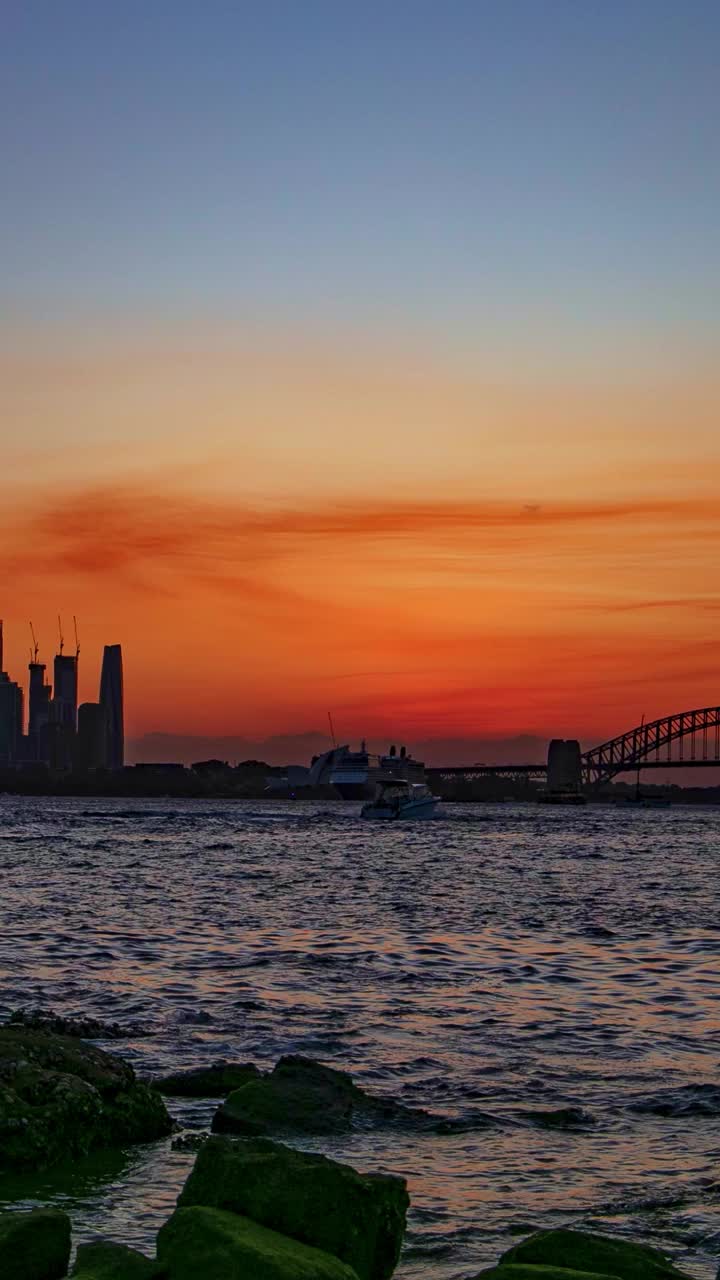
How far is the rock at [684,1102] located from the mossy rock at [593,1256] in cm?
648

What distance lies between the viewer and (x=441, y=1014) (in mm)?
22109

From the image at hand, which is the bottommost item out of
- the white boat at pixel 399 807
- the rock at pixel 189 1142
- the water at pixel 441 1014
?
the white boat at pixel 399 807

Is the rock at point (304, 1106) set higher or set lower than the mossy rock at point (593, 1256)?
lower

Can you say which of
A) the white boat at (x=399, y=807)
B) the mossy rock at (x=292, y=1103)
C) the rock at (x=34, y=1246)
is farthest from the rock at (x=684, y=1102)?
the white boat at (x=399, y=807)

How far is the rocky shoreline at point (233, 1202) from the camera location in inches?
344

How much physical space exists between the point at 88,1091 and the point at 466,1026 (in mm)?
8917

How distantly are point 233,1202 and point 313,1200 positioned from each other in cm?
58

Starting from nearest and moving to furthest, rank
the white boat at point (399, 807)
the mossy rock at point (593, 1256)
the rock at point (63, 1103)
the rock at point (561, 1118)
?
the mossy rock at point (593, 1256)
the rock at point (63, 1103)
the rock at point (561, 1118)
the white boat at point (399, 807)

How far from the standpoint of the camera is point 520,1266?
8766mm

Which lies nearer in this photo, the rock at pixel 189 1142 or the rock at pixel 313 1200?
the rock at pixel 313 1200

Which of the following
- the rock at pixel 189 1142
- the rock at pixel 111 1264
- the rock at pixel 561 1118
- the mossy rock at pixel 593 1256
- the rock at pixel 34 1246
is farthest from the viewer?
the rock at pixel 561 1118

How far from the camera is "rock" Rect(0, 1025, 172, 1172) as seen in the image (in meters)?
12.5

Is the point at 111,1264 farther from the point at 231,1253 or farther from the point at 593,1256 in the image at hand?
the point at 593,1256

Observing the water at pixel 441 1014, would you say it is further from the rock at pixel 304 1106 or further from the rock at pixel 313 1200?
the rock at pixel 313 1200
